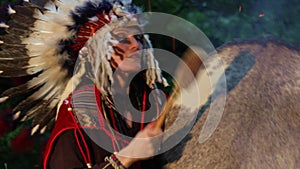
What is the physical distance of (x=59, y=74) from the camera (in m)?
2.12

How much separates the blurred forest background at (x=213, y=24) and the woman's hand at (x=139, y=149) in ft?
7.29

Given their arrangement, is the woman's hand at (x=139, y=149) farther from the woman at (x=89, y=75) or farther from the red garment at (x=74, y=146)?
the red garment at (x=74, y=146)

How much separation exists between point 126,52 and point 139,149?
0.39 m

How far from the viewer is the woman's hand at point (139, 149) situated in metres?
1.91

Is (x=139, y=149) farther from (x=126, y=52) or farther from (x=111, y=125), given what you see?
(x=126, y=52)

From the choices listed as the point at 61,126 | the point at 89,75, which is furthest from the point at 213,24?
the point at 61,126

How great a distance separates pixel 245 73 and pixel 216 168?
47cm

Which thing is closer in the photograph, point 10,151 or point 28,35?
point 28,35

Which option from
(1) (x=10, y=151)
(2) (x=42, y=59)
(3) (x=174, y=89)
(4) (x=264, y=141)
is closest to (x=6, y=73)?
(2) (x=42, y=59)

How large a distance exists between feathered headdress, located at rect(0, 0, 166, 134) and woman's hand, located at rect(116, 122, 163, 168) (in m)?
0.26

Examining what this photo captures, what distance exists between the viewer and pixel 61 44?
2.04 metres

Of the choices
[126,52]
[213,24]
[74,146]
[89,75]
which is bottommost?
Result: [213,24]

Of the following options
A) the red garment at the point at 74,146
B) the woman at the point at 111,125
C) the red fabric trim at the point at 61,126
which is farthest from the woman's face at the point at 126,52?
the red fabric trim at the point at 61,126

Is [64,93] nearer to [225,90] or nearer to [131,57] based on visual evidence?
[131,57]
